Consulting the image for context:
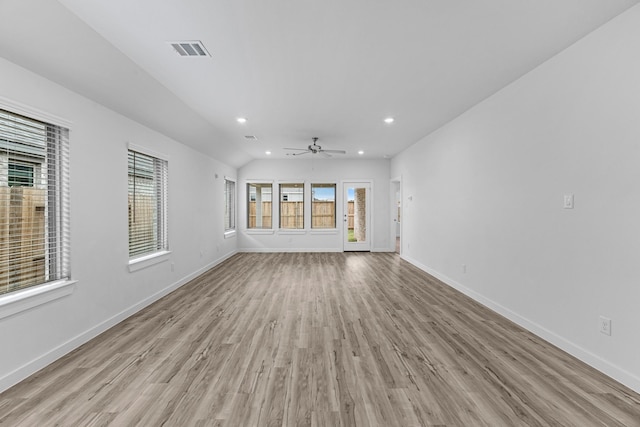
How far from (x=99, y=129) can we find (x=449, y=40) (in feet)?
11.9

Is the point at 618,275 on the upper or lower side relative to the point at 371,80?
lower

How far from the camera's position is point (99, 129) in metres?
3.00

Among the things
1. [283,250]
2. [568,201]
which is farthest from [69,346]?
[283,250]

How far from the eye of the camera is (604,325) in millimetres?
2227

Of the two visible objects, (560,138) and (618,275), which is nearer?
(618,275)

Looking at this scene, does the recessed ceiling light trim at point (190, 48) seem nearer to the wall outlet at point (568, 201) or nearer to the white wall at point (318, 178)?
the wall outlet at point (568, 201)

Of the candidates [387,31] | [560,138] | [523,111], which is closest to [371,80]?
[387,31]

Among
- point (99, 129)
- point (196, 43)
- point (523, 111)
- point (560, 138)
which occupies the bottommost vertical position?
point (560, 138)

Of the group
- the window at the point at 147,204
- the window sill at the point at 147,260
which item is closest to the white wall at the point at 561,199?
the window sill at the point at 147,260

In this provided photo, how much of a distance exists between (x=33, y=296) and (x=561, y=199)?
471 cm

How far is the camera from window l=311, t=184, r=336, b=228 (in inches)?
329

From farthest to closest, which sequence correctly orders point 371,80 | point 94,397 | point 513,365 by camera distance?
point 371,80
point 513,365
point 94,397

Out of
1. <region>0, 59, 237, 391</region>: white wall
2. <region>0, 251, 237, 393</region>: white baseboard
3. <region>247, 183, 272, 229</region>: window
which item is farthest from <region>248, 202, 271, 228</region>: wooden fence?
<region>0, 251, 237, 393</region>: white baseboard

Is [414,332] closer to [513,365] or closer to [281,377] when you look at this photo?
[513,365]
